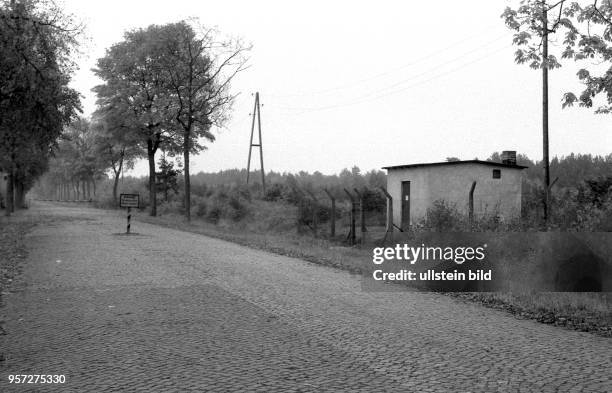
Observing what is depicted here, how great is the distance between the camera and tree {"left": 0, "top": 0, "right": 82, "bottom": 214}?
751 inches

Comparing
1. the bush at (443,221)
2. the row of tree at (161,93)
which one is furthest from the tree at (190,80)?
the bush at (443,221)

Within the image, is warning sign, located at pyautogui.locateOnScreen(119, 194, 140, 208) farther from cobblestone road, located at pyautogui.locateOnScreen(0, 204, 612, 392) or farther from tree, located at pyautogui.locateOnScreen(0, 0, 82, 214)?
cobblestone road, located at pyautogui.locateOnScreen(0, 204, 612, 392)

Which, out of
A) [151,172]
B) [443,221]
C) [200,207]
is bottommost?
[200,207]

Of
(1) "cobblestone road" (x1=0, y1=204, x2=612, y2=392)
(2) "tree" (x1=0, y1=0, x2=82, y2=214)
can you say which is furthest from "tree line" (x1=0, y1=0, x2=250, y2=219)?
(1) "cobblestone road" (x1=0, y1=204, x2=612, y2=392)

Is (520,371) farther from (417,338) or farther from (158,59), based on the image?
(158,59)

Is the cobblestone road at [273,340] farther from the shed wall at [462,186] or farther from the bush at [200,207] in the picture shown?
the bush at [200,207]

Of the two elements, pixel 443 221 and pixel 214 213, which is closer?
pixel 443 221

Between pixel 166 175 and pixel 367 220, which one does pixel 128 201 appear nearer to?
pixel 367 220

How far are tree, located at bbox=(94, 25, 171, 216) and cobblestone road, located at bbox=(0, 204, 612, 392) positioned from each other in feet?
108

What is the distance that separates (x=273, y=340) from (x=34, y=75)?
57.5 ft

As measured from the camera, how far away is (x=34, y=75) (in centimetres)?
2036

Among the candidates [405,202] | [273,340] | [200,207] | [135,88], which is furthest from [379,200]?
[273,340]

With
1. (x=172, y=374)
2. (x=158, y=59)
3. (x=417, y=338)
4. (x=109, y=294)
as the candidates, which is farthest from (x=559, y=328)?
(x=158, y=59)

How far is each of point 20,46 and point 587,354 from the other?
63.8ft
